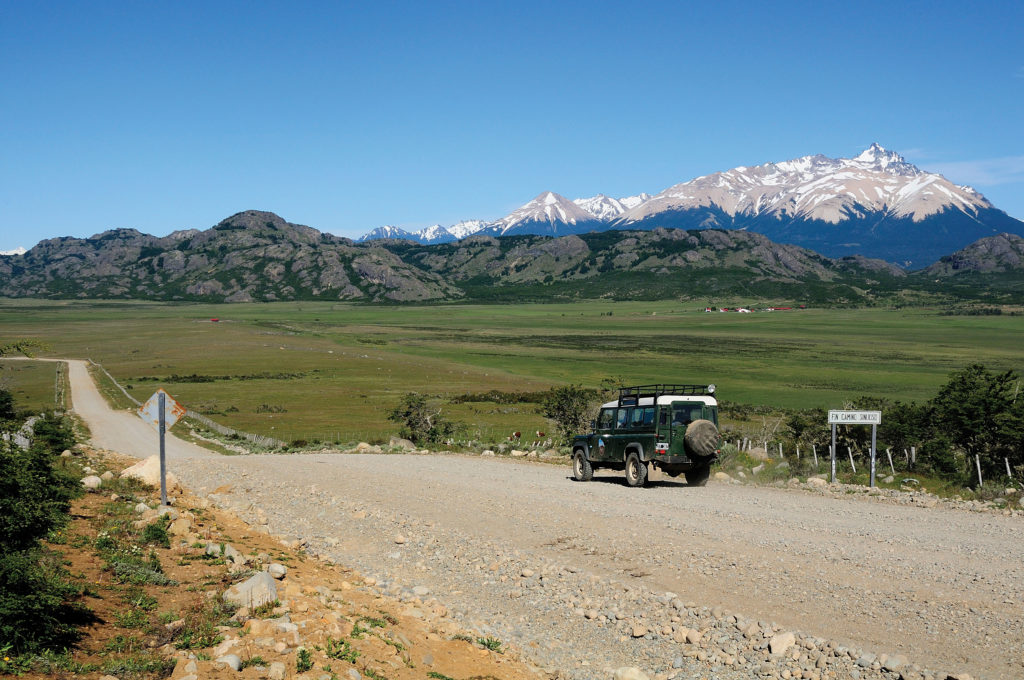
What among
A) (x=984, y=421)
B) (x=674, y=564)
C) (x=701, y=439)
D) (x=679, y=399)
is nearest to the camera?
(x=674, y=564)

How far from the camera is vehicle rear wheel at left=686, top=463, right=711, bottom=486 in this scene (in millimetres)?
26891

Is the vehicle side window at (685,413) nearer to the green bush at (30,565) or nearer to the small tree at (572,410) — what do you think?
the green bush at (30,565)

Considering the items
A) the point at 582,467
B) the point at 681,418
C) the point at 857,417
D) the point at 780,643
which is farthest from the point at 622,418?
the point at 780,643

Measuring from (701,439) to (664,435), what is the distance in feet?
4.05

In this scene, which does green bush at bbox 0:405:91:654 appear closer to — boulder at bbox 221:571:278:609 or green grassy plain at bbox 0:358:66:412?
boulder at bbox 221:571:278:609

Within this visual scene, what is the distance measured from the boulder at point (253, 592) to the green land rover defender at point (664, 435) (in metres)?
15.7

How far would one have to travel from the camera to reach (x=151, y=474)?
2412 centimetres

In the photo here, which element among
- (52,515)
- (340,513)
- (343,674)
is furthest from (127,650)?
(340,513)

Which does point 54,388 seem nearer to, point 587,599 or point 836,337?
point 587,599

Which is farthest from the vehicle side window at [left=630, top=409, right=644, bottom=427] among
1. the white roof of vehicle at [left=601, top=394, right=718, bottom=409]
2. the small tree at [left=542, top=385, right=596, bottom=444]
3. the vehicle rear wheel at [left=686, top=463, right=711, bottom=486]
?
the small tree at [left=542, top=385, right=596, bottom=444]

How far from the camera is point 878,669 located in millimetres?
10609

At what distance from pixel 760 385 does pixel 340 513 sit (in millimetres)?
91947

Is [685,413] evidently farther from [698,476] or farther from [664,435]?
[698,476]

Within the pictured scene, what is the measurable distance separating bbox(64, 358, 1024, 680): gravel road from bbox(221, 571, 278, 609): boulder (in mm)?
3257
